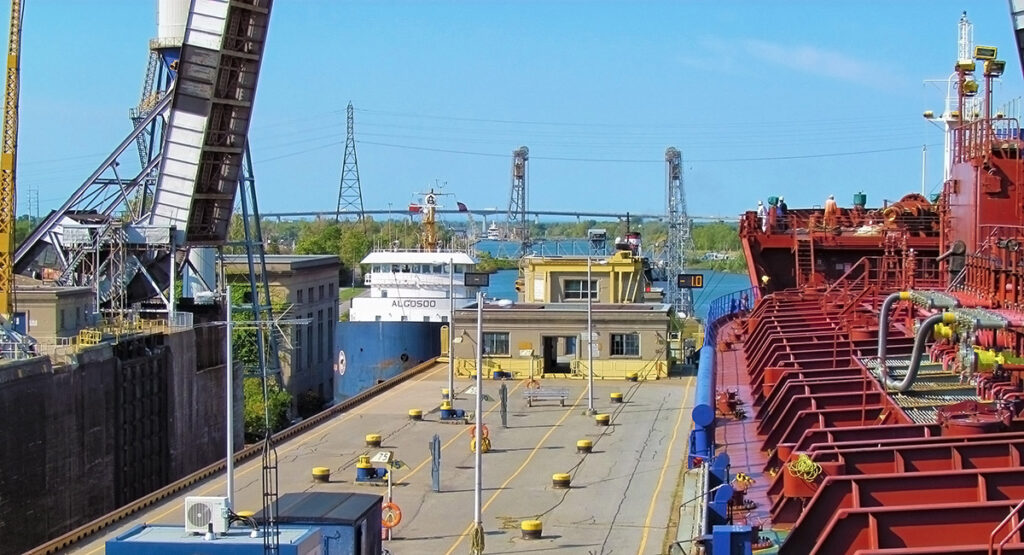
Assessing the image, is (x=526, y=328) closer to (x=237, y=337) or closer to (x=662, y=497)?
(x=237, y=337)

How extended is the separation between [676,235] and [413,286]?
150ft

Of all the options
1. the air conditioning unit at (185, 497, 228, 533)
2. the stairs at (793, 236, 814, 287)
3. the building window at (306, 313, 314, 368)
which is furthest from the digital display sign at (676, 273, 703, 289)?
the air conditioning unit at (185, 497, 228, 533)

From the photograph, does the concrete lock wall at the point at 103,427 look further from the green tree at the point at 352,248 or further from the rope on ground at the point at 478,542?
the green tree at the point at 352,248

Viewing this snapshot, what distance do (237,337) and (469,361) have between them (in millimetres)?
12186

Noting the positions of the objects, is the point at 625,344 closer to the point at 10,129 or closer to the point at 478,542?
the point at 10,129

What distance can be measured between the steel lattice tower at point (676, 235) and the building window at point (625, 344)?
46.9 meters

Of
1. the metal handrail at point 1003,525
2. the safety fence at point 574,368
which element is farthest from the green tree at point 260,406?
the metal handrail at point 1003,525

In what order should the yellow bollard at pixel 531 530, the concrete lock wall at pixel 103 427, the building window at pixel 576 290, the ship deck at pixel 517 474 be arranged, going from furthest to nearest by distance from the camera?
the building window at pixel 576 290
the concrete lock wall at pixel 103 427
the ship deck at pixel 517 474
the yellow bollard at pixel 531 530

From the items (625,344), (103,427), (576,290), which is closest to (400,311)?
(576,290)

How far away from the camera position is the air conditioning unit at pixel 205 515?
12.2 meters

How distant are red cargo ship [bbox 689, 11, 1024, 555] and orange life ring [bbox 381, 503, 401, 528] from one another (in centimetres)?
476

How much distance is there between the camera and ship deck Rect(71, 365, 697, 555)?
19.5m

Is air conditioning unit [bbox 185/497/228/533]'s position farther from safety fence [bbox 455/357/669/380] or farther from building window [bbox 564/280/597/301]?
building window [bbox 564/280/597/301]

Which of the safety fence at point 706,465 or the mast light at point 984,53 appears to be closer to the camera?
the safety fence at point 706,465
